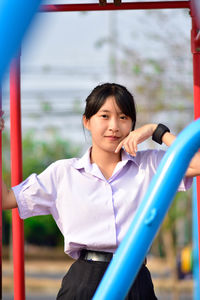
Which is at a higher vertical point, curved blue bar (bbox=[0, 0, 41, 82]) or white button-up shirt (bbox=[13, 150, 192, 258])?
curved blue bar (bbox=[0, 0, 41, 82])

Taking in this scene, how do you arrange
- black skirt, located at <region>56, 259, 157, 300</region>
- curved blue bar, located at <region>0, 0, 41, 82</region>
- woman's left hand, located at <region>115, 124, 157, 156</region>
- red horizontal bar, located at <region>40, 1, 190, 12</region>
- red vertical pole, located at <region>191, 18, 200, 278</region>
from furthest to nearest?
red horizontal bar, located at <region>40, 1, 190, 12</region> → red vertical pole, located at <region>191, 18, 200, 278</region> → black skirt, located at <region>56, 259, 157, 300</region> → woman's left hand, located at <region>115, 124, 157, 156</region> → curved blue bar, located at <region>0, 0, 41, 82</region>

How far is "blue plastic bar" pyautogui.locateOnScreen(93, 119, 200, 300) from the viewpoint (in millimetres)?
676

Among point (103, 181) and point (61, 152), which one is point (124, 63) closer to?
point (103, 181)

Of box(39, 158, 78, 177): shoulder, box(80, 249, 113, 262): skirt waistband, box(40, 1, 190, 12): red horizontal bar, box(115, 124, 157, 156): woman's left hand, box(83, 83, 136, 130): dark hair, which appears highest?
box(40, 1, 190, 12): red horizontal bar

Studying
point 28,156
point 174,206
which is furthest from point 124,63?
point 28,156

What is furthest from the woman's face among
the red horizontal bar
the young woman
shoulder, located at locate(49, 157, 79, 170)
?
the red horizontal bar

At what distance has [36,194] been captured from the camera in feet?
5.29

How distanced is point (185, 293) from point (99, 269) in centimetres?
1417

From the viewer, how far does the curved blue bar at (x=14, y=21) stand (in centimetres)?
34

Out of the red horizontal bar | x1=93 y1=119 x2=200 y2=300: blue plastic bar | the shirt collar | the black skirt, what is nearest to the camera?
x1=93 y1=119 x2=200 y2=300: blue plastic bar

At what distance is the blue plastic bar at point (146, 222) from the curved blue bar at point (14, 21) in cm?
37

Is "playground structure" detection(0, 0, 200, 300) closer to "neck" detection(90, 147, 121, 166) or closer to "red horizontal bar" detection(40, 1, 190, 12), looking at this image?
"neck" detection(90, 147, 121, 166)

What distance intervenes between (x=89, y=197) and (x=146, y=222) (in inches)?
37.2

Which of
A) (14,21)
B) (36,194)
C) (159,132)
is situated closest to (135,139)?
(159,132)
